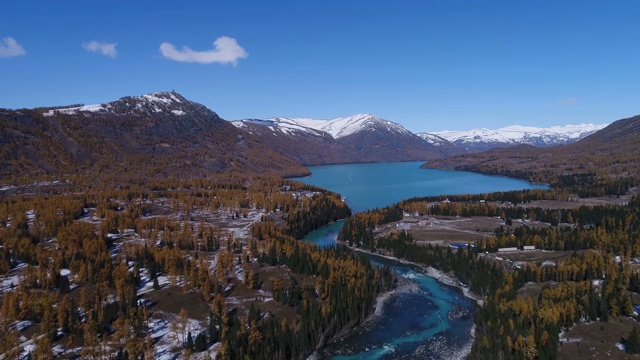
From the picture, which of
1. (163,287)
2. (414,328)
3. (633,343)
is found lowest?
(414,328)

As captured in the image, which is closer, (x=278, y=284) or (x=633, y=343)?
(x=633, y=343)

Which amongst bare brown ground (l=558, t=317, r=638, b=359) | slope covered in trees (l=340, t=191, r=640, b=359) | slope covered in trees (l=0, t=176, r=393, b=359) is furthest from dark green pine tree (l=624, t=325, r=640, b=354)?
slope covered in trees (l=0, t=176, r=393, b=359)

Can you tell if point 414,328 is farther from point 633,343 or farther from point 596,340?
point 633,343

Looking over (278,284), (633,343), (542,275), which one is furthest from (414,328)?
(542,275)

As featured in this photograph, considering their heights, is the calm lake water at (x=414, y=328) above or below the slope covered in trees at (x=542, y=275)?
below

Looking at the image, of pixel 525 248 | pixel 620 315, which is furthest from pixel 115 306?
pixel 525 248

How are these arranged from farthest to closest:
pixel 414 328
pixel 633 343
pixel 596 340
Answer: pixel 414 328 → pixel 596 340 → pixel 633 343

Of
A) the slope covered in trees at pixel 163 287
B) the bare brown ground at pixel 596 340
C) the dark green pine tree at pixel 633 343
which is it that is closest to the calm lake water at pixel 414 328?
the slope covered in trees at pixel 163 287

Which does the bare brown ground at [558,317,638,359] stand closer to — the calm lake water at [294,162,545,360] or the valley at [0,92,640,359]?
the valley at [0,92,640,359]

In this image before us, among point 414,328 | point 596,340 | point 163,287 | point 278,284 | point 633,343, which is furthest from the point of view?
point 163,287

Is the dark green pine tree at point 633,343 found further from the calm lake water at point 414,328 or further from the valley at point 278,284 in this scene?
the calm lake water at point 414,328

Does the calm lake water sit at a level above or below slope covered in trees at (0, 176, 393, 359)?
below
